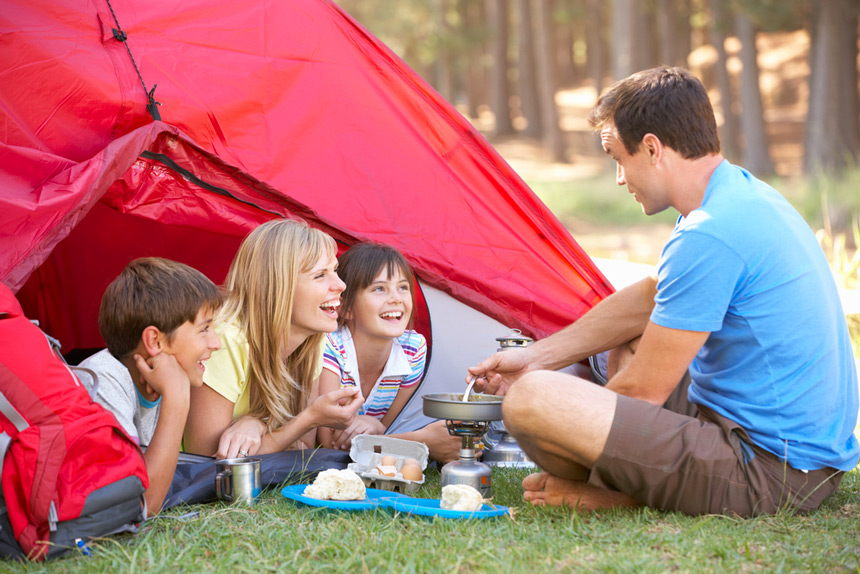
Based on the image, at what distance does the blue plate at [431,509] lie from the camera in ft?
8.32

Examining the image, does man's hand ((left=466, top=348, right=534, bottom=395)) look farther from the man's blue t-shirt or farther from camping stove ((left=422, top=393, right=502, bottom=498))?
the man's blue t-shirt

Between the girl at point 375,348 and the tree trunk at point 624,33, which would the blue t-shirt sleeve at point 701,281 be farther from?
the tree trunk at point 624,33

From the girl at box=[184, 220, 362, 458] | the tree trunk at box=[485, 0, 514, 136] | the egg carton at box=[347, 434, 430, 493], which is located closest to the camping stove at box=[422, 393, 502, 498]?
the egg carton at box=[347, 434, 430, 493]

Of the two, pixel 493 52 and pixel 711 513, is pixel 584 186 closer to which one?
pixel 493 52

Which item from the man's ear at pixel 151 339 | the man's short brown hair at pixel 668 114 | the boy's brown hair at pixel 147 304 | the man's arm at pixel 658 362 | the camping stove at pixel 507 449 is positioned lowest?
the camping stove at pixel 507 449

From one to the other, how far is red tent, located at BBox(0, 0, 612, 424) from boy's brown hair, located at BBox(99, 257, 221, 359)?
275 millimetres

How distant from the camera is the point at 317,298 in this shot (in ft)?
10.7

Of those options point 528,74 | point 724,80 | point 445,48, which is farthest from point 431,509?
point 528,74

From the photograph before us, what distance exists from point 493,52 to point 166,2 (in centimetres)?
1783

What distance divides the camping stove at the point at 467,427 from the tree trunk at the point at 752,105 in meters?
12.9

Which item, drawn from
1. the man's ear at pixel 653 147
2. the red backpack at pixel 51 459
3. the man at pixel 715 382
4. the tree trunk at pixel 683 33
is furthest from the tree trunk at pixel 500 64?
the red backpack at pixel 51 459

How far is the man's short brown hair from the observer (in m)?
2.63

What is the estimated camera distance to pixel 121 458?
235 centimetres

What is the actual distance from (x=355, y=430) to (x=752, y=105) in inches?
506
